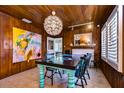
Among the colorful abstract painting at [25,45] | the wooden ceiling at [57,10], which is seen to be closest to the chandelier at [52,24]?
the wooden ceiling at [57,10]

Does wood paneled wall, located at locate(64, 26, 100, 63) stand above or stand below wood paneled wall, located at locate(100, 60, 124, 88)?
above

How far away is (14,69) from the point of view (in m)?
4.03

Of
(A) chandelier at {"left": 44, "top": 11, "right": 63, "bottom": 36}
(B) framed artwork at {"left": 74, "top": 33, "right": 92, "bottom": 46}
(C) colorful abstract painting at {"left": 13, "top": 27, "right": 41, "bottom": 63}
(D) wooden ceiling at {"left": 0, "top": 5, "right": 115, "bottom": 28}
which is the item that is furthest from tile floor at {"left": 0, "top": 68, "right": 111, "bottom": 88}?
(B) framed artwork at {"left": 74, "top": 33, "right": 92, "bottom": 46}

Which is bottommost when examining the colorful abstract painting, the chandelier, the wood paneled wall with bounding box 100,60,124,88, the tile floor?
the tile floor

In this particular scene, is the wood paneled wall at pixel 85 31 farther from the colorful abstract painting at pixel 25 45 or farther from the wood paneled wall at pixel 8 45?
the wood paneled wall at pixel 8 45

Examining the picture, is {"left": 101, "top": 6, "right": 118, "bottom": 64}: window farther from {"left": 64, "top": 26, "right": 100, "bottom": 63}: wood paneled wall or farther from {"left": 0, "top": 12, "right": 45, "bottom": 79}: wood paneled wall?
{"left": 0, "top": 12, "right": 45, "bottom": 79}: wood paneled wall

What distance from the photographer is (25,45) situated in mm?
4598

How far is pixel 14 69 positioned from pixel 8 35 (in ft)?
4.45

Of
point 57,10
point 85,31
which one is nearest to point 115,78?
point 57,10

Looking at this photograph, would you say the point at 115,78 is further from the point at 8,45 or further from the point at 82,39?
the point at 82,39

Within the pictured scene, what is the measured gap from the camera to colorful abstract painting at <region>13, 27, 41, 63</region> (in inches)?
160

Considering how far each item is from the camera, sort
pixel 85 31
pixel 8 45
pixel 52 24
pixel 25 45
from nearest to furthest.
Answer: pixel 52 24, pixel 8 45, pixel 25 45, pixel 85 31

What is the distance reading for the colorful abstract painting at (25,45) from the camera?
13.3 ft
